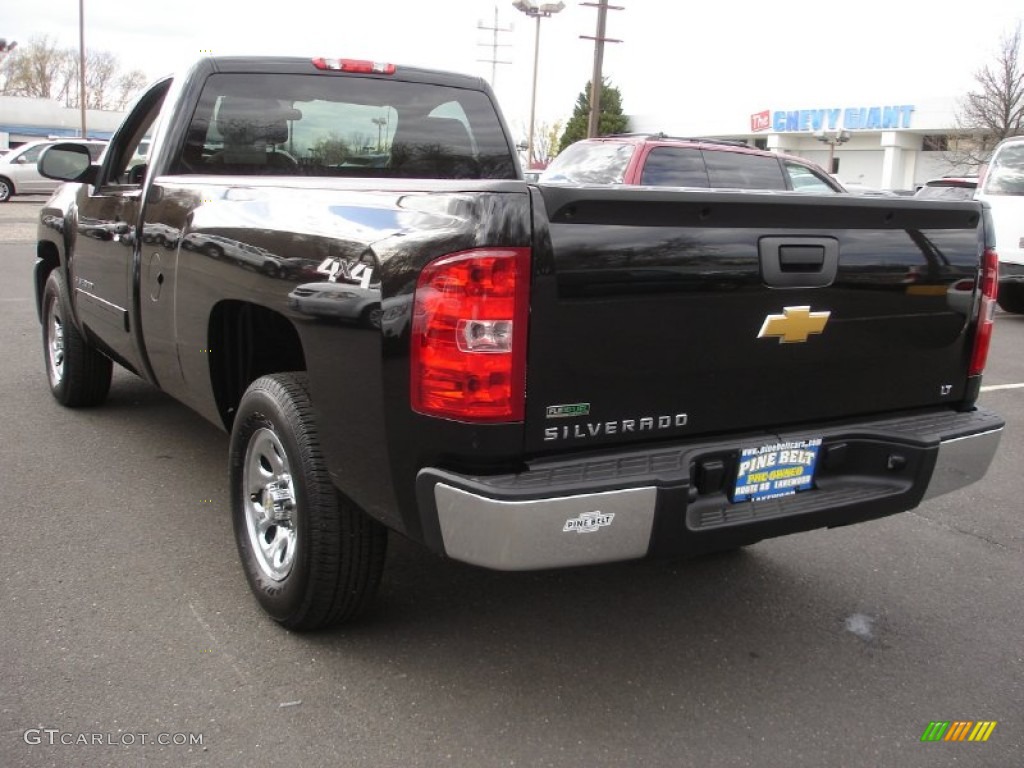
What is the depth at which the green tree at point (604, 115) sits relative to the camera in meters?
52.7

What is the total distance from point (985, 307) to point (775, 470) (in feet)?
3.45

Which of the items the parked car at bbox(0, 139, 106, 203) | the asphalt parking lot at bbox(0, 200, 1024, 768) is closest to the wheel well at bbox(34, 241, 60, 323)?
the asphalt parking lot at bbox(0, 200, 1024, 768)

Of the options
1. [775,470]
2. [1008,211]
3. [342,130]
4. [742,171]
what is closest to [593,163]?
[742,171]

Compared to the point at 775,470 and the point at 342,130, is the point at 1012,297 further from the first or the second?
the point at 775,470

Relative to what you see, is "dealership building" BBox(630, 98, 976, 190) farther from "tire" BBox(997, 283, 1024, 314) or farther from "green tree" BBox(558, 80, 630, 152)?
"tire" BBox(997, 283, 1024, 314)

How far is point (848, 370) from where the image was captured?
2979 millimetres

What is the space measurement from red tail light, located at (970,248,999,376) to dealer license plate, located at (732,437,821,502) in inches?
31.2

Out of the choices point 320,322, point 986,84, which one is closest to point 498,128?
point 320,322

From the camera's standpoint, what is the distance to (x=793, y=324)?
280 cm

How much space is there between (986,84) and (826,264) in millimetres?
39359

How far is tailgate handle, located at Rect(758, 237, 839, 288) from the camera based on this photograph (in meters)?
2.71

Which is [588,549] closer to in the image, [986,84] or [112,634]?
[112,634]

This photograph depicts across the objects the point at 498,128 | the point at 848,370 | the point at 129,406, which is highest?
the point at 498,128

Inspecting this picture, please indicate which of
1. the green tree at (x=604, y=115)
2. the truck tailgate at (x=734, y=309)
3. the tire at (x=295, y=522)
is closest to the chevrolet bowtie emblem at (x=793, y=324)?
the truck tailgate at (x=734, y=309)
